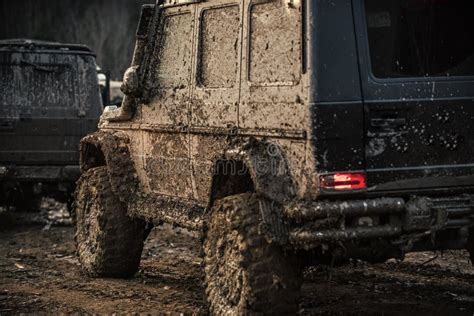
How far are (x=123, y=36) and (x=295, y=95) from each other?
20.7m

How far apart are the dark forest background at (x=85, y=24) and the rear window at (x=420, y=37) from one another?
778 inches

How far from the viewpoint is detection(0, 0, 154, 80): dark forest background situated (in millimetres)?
25297

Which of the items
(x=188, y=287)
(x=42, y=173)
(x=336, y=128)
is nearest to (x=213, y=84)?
(x=336, y=128)

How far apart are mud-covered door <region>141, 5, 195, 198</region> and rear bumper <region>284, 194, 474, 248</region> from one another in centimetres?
182

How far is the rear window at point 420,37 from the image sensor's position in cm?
616

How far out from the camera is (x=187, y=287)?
28.0 ft

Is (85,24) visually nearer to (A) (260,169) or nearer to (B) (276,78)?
(B) (276,78)

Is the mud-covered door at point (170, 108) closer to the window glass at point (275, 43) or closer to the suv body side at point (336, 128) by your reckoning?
the suv body side at point (336, 128)

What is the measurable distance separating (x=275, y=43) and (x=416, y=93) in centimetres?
96

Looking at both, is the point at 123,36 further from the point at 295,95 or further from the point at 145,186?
the point at 295,95

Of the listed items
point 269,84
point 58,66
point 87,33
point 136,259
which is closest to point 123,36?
point 87,33

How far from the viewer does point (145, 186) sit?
27.6 ft

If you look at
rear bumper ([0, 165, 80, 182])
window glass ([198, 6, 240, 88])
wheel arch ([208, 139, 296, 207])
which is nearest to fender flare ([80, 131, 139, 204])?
window glass ([198, 6, 240, 88])

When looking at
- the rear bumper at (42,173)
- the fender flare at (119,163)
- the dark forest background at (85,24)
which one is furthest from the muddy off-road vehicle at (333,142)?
the dark forest background at (85,24)
